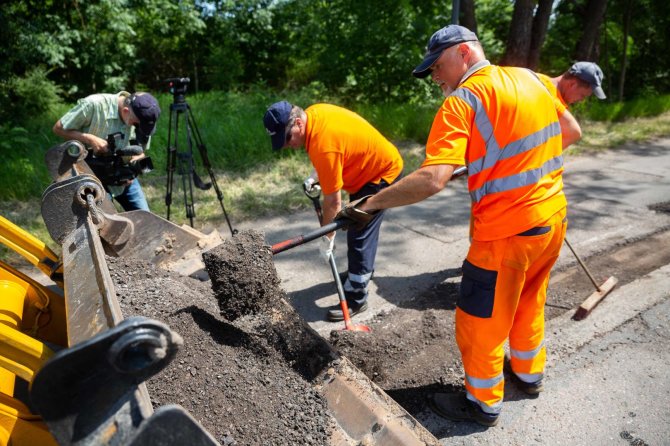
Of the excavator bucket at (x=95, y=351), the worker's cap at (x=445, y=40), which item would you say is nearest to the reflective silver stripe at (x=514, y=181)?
the worker's cap at (x=445, y=40)

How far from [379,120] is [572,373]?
688 centimetres

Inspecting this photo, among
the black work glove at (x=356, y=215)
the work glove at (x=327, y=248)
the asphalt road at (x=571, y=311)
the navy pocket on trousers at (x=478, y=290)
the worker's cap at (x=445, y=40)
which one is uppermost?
the worker's cap at (x=445, y=40)

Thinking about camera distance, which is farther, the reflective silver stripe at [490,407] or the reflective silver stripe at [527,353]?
the reflective silver stripe at [527,353]

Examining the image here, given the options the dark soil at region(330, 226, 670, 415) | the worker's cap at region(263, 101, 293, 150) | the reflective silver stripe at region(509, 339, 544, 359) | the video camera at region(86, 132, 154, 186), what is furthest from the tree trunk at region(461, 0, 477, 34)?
the reflective silver stripe at region(509, 339, 544, 359)

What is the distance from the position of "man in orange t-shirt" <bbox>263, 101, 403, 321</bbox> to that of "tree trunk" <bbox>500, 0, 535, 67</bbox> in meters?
6.45

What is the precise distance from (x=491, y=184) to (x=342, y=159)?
1381mm

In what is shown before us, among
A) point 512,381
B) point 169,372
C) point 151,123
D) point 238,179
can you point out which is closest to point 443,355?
point 512,381

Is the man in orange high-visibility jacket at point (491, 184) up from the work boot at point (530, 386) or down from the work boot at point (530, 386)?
up

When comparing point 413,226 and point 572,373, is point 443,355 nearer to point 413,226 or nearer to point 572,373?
point 572,373

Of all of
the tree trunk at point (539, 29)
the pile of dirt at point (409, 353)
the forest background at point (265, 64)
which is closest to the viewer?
the pile of dirt at point (409, 353)

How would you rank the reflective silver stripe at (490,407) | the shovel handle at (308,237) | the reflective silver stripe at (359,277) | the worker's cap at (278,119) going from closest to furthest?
the shovel handle at (308,237), the reflective silver stripe at (490,407), the worker's cap at (278,119), the reflective silver stripe at (359,277)

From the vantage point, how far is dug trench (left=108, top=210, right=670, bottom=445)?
1.98m

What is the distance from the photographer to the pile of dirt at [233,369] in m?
1.95

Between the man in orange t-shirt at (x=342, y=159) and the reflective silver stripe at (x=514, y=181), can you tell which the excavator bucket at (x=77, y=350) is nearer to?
the man in orange t-shirt at (x=342, y=159)
